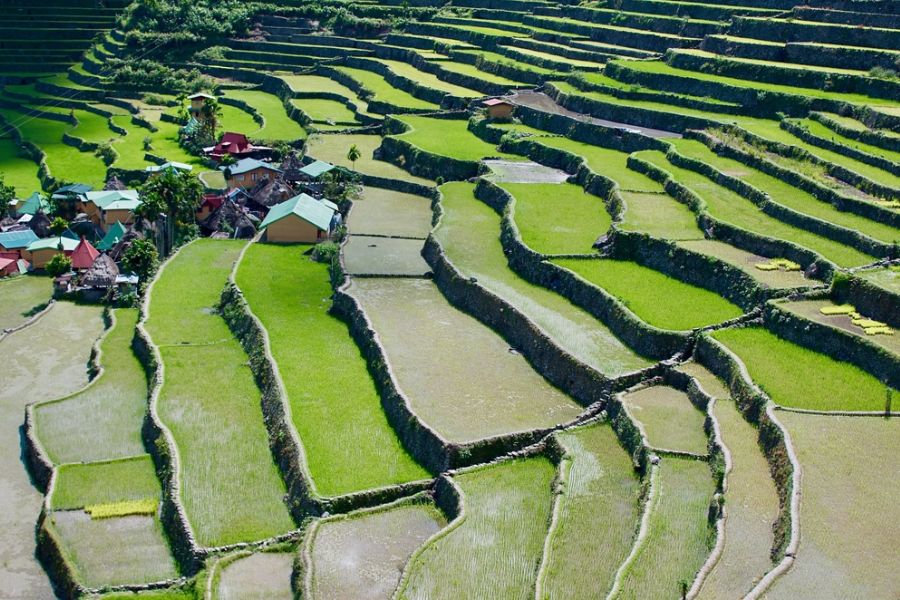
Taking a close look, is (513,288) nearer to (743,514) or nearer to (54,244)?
(743,514)

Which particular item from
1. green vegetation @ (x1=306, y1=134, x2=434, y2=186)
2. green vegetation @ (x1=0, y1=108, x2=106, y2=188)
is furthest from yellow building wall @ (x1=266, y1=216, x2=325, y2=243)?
green vegetation @ (x1=0, y1=108, x2=106, y2=188)

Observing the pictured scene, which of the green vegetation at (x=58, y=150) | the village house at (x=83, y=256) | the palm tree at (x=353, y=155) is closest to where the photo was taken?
the village house at (x=83, y=256)

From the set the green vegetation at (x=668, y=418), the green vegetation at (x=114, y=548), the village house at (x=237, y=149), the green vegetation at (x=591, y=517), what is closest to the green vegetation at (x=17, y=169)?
the village house at (x=237, y=149)

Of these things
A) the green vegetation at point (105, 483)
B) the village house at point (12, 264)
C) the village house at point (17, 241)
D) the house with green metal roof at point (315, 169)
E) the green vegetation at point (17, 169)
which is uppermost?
the green vegetation at point (105, 483)

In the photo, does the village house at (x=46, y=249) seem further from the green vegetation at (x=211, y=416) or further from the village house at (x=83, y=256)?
the green vegetation at (x=211, y=416)

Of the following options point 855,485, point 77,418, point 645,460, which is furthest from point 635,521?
point 77,418

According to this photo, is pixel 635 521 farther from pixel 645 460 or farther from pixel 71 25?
pixel 71 25
